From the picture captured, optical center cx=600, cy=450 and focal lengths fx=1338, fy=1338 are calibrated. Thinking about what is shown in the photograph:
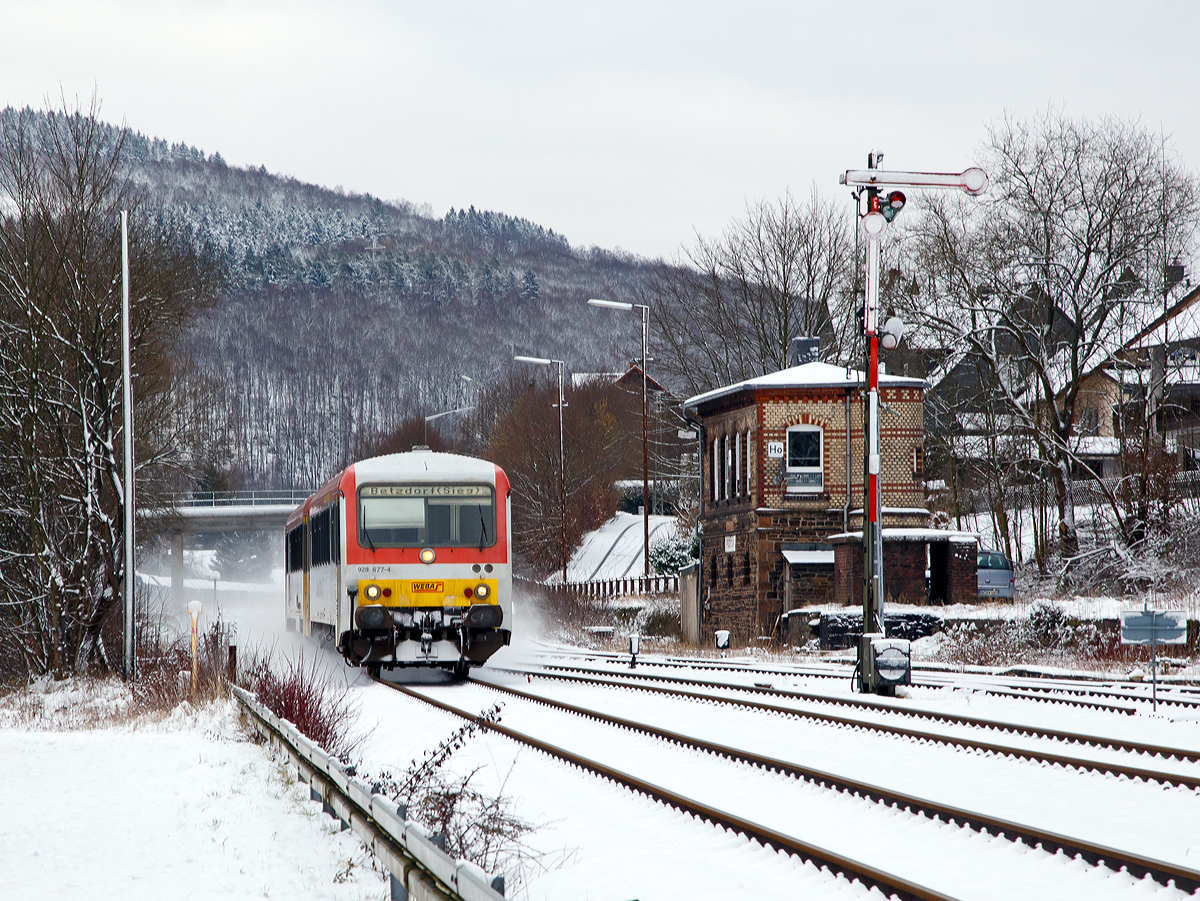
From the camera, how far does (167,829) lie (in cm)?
835

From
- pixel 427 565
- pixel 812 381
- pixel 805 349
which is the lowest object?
pixel 427 565

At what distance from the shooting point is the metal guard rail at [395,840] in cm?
→ 503

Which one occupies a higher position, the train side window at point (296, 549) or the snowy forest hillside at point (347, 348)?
the snowy forest hillside at point (347, 348)

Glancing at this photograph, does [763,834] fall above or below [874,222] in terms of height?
below

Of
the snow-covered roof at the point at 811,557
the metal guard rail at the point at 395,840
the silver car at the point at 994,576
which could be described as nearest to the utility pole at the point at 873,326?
the metal guard rail at the point at 395,840

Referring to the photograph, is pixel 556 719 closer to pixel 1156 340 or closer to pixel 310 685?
pixel 310 685

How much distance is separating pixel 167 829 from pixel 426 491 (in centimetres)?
1104

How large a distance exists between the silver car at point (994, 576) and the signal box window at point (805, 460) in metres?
6.53

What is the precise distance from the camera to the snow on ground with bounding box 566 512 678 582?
199 feet

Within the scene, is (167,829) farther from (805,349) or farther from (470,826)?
(805,349)

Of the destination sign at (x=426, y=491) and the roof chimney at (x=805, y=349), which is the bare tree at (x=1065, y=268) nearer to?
the roof chimney at (x=805, y=349)

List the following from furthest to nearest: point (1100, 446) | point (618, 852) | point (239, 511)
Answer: point (239, 511) < point (1100, 446) < point (618, 852)

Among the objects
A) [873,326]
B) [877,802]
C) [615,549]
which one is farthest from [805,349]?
[877,802]

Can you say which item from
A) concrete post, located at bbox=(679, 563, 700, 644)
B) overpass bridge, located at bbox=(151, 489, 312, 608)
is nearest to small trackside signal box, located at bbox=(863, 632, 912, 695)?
concrete post, located at bbox=(679, 563, 700, 644)
